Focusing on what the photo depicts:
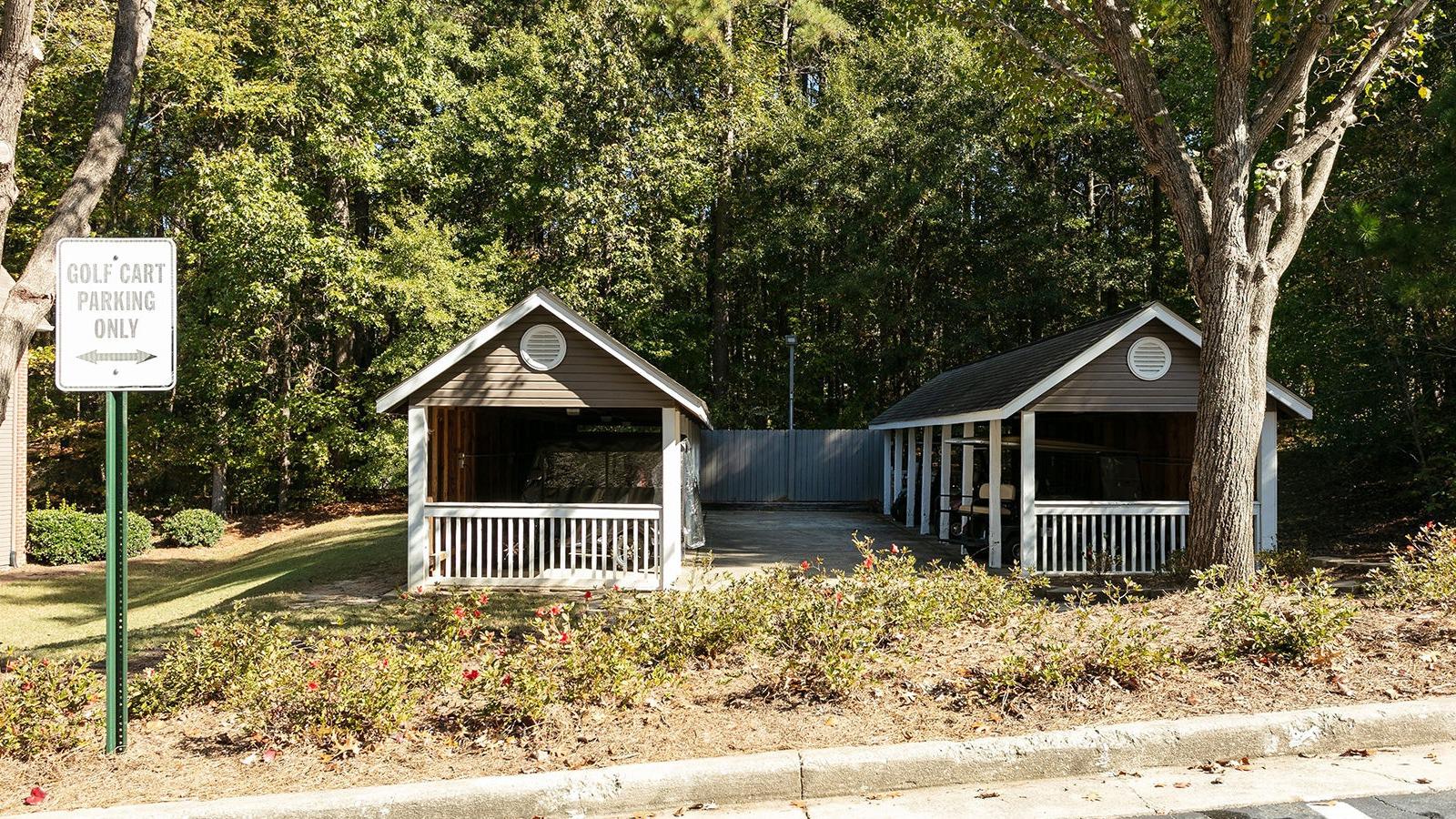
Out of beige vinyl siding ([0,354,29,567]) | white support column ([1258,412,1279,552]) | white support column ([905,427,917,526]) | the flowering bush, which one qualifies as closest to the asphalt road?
the flowering bush

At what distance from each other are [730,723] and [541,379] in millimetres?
7179

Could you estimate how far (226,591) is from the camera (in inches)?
528

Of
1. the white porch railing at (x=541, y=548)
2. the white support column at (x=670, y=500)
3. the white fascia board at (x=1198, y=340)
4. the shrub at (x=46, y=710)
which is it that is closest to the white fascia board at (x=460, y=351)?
the white porch railing at (x=541, y=548)

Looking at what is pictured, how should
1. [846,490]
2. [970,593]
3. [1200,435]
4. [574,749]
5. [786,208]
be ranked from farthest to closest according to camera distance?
[786,208], [846,490], [1200,435], [970,593], [574,749]

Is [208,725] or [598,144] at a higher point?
[598,144]

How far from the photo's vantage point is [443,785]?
4.16 metres

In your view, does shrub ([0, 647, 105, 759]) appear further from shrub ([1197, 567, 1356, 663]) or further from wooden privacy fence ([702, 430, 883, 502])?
wooden privacy fence ([702, 430, 883, 502])

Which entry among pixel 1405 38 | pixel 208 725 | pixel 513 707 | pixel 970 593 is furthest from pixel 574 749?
pixel 1405 38

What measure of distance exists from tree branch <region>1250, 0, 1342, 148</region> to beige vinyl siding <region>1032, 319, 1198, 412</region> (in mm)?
3593

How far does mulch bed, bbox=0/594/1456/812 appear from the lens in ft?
14.3

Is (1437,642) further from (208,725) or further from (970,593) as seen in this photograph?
(208,725)

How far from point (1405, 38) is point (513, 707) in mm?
9971

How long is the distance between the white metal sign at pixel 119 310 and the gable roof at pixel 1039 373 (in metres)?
8.89

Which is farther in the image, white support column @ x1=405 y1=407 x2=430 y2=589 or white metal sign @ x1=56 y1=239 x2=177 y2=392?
white support column @ x1=405 y1=407 x2=430 y2=589
